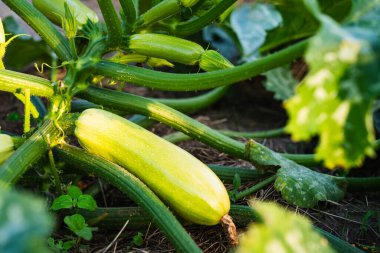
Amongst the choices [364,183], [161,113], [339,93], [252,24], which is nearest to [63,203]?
[161,113]

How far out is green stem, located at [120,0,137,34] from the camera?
1.85 metres

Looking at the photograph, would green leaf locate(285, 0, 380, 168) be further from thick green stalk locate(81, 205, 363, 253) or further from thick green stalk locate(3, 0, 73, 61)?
thick green stalk locate(3, 0, 73, 61)

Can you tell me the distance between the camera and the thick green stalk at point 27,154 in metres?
1.52

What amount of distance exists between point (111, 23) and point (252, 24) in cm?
142

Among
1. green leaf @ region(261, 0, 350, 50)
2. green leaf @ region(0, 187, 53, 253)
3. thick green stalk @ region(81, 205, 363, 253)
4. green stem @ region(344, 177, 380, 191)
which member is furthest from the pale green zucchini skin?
green leaf @ region(261, 0, 350, 50)

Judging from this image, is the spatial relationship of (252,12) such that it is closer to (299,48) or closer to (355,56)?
(299,48)

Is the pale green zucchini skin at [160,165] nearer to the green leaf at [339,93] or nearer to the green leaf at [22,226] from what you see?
the green leaf at [339,93]

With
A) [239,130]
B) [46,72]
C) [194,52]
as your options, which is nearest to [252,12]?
[239,130]

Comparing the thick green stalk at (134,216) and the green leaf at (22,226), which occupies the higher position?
the green leaf at (22,226)

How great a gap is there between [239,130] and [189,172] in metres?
1.19

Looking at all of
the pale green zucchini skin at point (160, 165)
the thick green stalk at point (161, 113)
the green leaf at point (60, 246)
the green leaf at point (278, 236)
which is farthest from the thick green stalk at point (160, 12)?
the green leaf at point (278, 236)

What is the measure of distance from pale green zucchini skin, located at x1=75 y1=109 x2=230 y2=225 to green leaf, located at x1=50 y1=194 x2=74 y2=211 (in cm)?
18

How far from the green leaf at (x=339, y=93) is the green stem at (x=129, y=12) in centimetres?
96

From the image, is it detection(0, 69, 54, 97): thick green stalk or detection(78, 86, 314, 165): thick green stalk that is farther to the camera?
detection(78, 86, 314, 165): thick green stalk
